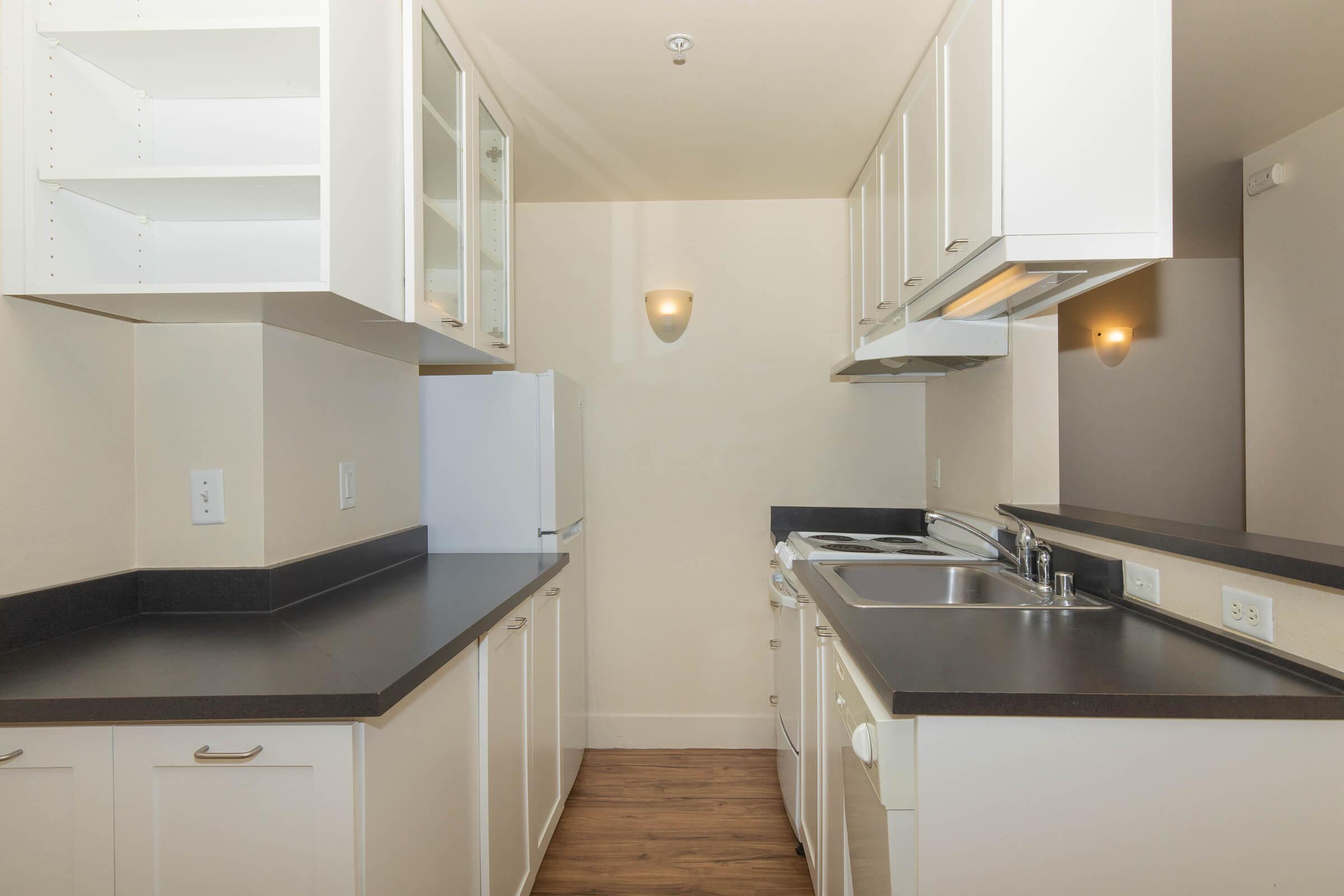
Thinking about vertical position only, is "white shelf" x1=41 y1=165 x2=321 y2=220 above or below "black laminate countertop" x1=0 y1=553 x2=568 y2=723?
above

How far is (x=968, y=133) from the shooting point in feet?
5.35

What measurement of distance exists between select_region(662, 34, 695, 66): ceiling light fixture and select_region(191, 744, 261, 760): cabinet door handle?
6.13ft

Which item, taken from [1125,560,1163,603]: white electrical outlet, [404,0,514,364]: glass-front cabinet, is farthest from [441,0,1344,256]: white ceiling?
[1125,560,1163,603]: white electrical outlet

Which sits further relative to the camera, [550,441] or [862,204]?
[862,204]

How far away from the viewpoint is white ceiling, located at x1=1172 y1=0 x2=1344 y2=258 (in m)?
1.92

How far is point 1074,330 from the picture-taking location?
4.49 metres

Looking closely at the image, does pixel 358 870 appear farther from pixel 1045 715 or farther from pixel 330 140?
pixel 330 140

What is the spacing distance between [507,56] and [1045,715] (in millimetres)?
2077

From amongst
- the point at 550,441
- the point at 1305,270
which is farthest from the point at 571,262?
the point at 1305,270

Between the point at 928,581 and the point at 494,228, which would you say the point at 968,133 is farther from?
the point at 494,228

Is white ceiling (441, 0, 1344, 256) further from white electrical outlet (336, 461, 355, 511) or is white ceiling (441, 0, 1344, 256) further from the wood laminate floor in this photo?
the wood laminate floor

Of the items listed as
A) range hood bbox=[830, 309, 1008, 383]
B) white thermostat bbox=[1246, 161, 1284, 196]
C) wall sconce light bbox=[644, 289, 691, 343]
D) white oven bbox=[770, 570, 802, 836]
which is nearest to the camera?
range hood bbox=[830, 309, 1008, 383]

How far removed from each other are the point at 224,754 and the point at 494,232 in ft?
5.71

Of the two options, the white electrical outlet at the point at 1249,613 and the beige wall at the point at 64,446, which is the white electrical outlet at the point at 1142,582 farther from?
the beige wall at the point at 64,446
